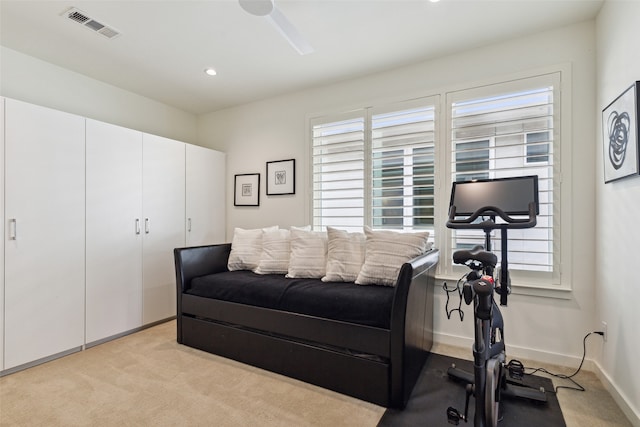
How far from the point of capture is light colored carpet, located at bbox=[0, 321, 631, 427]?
172cm

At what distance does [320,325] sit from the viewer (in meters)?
2.06

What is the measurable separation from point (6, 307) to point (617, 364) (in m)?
4.13

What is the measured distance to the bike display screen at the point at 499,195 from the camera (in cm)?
196

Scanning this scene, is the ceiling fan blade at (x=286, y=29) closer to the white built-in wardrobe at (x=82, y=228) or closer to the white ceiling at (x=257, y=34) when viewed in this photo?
the white ceiling at (x=257, y=34)

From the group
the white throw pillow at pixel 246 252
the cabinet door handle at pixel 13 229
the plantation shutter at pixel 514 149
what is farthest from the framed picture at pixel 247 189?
the plantation shutter at pixel 514 149

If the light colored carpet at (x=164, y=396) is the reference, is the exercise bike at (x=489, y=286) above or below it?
above

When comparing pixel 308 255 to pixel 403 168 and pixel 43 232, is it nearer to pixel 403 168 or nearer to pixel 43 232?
pixel 403 168

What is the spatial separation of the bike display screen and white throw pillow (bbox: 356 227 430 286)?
385mm

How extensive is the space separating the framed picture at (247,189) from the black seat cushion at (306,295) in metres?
1.34

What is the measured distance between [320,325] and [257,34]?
7.45 ft

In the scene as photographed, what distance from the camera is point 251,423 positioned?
1696 mm

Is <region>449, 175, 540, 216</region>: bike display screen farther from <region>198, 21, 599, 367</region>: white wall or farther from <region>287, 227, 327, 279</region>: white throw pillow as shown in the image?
<region>287, 227, 327, 279</region>: white throw pillow

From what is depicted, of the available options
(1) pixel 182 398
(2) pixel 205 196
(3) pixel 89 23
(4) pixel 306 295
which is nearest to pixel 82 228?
(2) pixel 205 196

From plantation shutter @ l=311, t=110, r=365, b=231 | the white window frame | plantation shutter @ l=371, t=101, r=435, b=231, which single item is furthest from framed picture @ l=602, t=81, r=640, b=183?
plantation shutter @ l=311, t=110, r=365, b=231
